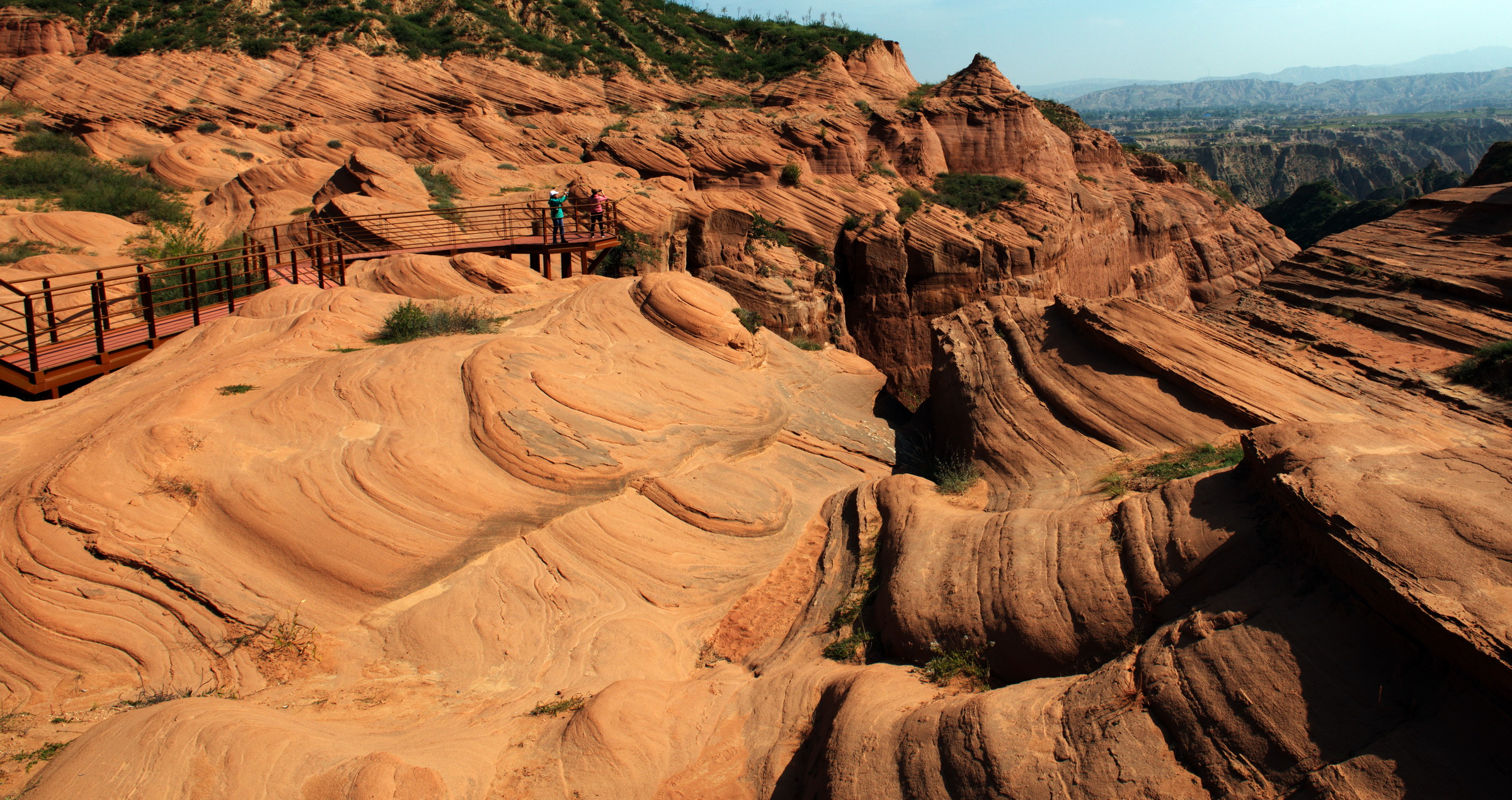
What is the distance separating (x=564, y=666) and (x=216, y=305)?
11.5m

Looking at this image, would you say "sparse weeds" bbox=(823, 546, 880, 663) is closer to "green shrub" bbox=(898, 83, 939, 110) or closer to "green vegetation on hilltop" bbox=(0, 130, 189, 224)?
"green vegetation on hilltop" bbox=(0, 130, 189, 224)

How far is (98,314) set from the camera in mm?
11836

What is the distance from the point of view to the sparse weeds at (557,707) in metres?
6.94

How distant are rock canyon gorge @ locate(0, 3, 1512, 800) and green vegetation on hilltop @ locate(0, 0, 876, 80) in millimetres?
18672

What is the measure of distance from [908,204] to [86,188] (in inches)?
950

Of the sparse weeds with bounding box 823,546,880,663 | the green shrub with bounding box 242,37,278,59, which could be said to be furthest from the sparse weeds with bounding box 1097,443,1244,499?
the green shrub with bounding box 242,37,278,59

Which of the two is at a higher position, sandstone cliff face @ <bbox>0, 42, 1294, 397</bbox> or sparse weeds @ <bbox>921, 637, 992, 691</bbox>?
sandstone cliff face @ <bbox>0, 42, 1294, 397</bbox>

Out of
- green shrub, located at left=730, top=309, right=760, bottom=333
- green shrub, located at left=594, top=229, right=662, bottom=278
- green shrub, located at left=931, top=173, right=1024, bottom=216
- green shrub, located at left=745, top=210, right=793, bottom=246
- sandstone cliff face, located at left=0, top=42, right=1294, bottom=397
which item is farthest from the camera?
green shrub, located at left=931, top=173, right=1024, bottom=216

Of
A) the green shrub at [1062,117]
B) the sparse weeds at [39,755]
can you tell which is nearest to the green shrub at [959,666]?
the sparse weeds at [39,755]

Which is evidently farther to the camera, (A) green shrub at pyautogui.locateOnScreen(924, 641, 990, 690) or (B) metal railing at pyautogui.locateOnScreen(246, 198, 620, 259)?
(B) metal railing at pyautogui.locateOnScreen(246, 198, 620, 259)

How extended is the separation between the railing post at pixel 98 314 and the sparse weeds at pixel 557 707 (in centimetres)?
953

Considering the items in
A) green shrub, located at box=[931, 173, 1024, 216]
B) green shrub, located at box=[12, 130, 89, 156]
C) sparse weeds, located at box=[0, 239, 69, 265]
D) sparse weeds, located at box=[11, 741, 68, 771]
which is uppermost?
green shrub, located at box=[12, 130, 89, 156]

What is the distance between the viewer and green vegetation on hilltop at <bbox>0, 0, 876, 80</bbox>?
3359 centimetres

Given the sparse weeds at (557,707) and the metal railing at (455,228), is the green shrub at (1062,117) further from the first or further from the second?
the sparse weeds at (557,707)
